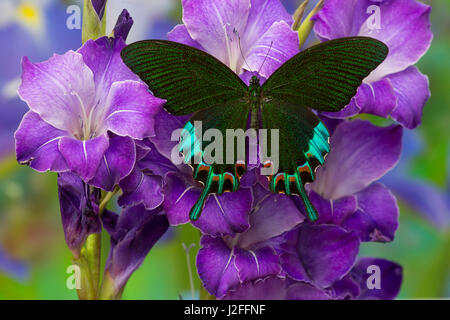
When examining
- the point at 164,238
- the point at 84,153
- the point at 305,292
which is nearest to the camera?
the point at 84,153

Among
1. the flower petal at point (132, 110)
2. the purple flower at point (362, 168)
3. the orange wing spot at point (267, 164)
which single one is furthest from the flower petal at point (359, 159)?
the flower petal at point (132, 110)

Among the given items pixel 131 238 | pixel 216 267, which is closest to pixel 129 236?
pixel 131 238

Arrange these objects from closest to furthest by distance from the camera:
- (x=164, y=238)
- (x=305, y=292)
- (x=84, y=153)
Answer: (x=84, y=153) → (x=305, y=292) → (x=164, y=238)

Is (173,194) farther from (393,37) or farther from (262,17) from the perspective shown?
(393,37)

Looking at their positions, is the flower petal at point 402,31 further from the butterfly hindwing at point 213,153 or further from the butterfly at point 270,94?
the butterfly hindwing at point 213,153

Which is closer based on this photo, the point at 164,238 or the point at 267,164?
the point at 267,164

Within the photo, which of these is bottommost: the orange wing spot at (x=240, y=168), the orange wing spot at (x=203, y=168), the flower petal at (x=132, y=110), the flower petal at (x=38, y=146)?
the orange wing spot at (x=240, y=168)
